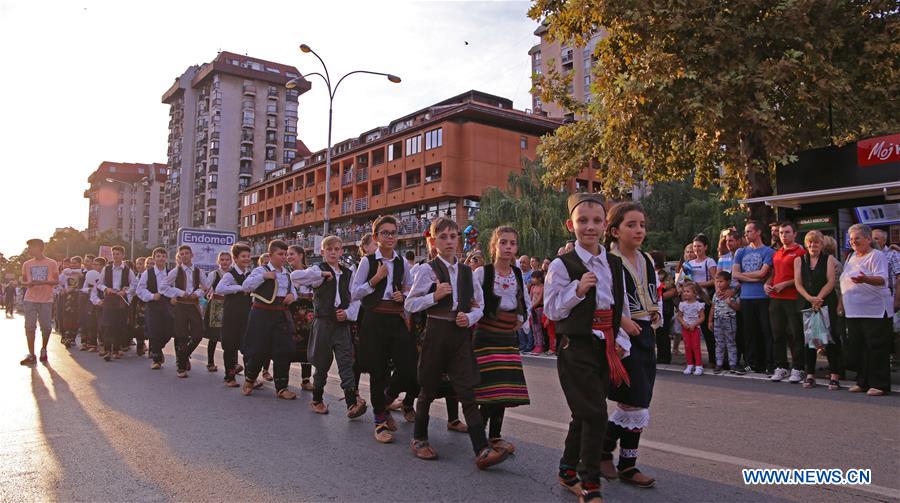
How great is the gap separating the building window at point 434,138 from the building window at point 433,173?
5.05 ft

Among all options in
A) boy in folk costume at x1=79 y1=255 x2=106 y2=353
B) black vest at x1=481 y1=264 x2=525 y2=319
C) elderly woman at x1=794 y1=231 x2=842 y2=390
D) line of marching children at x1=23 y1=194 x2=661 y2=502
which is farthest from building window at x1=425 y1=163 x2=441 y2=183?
black vest at x1=481 y1=264 x2=525 y2=319

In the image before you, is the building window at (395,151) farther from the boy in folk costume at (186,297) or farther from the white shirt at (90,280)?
the boy in folk costume at (186,297)

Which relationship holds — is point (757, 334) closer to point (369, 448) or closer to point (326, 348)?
point (326, 348)

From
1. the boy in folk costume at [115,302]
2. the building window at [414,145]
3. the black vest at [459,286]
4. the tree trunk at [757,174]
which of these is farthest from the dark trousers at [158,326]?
the building window at [414,145]

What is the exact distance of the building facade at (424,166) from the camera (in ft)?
165

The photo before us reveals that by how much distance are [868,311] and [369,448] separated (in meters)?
6.07

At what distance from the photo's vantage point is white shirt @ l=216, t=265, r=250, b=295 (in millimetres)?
8328

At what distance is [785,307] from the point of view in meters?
8.71

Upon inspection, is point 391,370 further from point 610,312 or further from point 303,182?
point 303,182

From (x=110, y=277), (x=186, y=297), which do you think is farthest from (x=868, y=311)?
(x=110, y=277)

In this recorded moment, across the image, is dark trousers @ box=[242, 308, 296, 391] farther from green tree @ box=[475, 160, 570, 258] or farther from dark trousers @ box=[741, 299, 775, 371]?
green tree @ box=[475, 160, 570, 258]

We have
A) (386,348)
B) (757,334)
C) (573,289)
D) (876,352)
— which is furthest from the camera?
(757,334)

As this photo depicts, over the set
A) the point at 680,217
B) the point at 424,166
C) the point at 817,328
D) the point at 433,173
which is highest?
the point at 424,166

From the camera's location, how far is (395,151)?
56594mm
